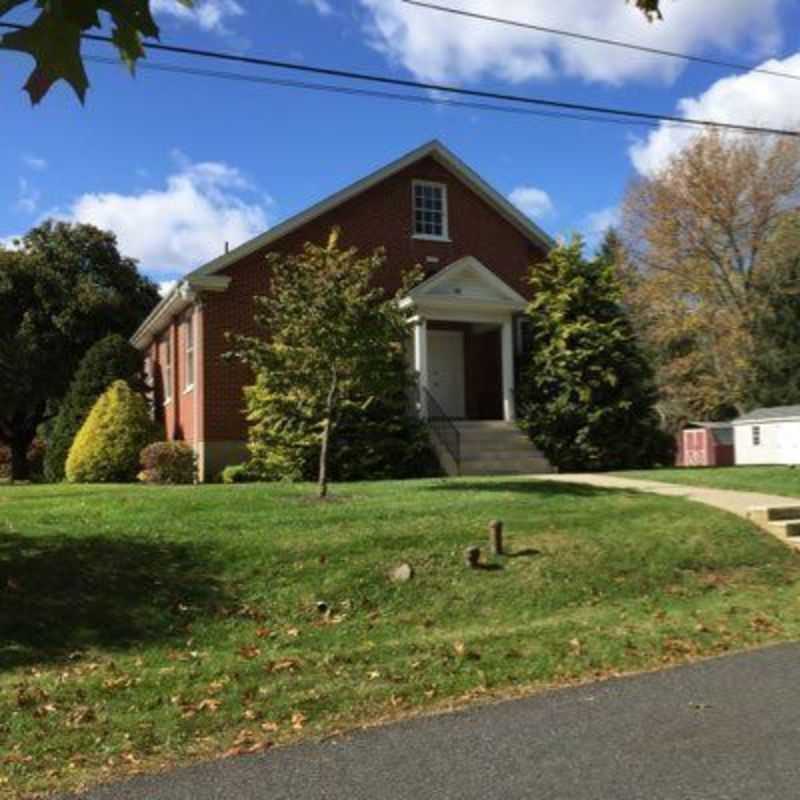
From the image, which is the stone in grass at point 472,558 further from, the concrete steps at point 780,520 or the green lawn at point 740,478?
the green lawn at point 740,478

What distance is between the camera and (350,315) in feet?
44.9

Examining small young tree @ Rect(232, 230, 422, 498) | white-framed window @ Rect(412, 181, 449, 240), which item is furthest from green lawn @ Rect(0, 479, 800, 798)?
white-framed window @ Rect(412, 181, 449, 240)

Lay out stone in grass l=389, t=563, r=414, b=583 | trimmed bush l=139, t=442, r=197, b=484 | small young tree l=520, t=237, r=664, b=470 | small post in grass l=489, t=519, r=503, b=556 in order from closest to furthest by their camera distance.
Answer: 1. stone in grass l=389, t=563, r=414, b=583
2. small post in grass l=489, t=519, r=503, b=556
3. trimmed bush l=139, t=442, r=197, b=484
4. small young tree l=520, t=237, r=664, b=470

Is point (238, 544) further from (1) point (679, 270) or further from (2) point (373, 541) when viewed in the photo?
(1) point (679, 270)

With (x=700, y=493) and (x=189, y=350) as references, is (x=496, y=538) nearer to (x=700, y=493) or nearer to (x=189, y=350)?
(x=700, y=493)

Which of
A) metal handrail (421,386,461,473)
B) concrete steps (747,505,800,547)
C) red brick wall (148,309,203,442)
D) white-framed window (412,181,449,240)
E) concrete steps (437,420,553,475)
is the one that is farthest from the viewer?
white-framed window (412,181,449,240)

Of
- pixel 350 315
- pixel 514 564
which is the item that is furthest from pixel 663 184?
pixel 514 564

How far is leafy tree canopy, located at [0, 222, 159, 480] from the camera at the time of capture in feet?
106

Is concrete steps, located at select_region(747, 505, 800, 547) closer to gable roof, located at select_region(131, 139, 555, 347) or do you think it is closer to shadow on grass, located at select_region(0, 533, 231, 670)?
shadow on grass, located at select_region(0, 533, 231, 670)

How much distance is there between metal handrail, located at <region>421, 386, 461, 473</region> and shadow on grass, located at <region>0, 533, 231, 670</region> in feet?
35.2

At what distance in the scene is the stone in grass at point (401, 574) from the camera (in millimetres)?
9883

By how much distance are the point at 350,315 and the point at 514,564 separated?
4601 mm

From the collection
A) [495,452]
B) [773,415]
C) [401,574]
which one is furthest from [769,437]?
[401,574]

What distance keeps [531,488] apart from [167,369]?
45.0 ft
